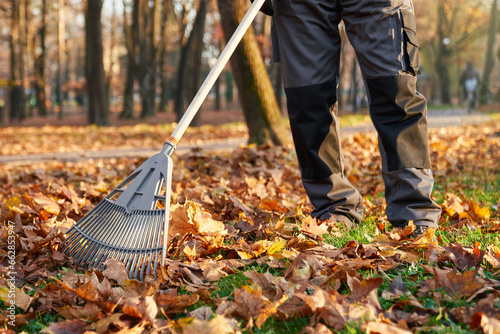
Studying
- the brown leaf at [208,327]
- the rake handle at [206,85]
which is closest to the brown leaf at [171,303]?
the brown leaf at [208,327]

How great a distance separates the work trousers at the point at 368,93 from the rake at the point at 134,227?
70 cm

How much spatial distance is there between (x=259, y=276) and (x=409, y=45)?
1361 mm

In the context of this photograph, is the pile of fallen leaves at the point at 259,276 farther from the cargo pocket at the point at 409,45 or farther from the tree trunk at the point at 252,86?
the tree trunk at the point at 252,86

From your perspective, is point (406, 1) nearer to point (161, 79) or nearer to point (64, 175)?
point (64, 175)

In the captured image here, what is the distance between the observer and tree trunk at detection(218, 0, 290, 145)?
5887 mm

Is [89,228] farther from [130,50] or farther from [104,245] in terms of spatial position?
[130,50]

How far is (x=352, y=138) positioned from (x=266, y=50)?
1573cm

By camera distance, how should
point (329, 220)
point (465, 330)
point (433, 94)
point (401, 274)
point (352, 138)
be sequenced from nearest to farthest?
point (465, 330)
point (401, 274)
point (329, 220)
point (352, 138)
point (433, 94)

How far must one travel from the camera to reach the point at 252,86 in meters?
5.96

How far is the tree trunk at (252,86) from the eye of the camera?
589 centimetres

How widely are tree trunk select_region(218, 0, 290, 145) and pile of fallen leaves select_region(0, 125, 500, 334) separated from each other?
9.50 feet

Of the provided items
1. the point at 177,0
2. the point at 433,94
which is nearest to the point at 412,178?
the point at 177,0

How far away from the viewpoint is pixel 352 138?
6949 millimetres

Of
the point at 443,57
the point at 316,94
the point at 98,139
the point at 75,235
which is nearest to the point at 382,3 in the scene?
the point at 316,94
